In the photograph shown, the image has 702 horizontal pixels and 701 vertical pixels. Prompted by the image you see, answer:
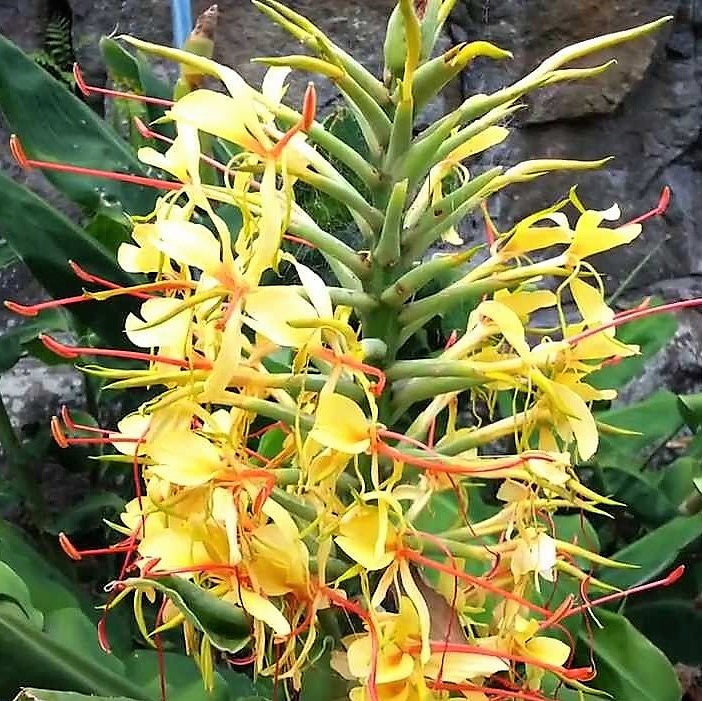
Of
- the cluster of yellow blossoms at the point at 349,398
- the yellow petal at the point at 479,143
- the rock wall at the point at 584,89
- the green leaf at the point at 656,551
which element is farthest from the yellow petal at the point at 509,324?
the rock wall at the point at 584,89

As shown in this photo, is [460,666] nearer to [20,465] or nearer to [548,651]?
[548,651]

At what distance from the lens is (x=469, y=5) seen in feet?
4.36

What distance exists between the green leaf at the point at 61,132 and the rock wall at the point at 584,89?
42 centimetres

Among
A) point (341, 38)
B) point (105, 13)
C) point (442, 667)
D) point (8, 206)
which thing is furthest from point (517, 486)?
point (105, 13)

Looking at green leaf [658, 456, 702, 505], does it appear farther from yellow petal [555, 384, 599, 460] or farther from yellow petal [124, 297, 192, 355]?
yellow petal [124, 297, 192, 355]

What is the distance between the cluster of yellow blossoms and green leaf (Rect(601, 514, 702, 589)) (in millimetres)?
311

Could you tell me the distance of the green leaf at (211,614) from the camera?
0.40 metres

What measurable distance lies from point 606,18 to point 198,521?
111 cm

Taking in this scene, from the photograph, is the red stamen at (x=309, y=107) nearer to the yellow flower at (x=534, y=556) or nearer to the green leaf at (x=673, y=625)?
the yellow flower at (x=534, y=556)

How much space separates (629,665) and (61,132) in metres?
0.62

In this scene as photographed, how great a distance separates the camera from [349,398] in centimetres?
42

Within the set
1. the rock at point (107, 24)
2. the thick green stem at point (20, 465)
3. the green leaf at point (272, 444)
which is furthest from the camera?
the rock at point (107, 24)

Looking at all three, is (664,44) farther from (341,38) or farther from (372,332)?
(372,332)

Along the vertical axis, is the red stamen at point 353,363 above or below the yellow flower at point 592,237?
below
